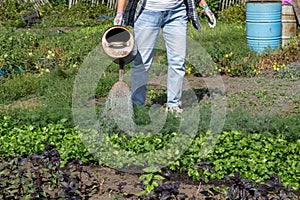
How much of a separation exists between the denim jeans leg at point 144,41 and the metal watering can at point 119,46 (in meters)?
0.43

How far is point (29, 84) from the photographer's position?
715 cm

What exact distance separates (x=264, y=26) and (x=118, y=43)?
478 cm

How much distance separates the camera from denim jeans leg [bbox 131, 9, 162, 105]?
5340mm

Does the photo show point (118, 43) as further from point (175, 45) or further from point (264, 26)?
point (264, 26)

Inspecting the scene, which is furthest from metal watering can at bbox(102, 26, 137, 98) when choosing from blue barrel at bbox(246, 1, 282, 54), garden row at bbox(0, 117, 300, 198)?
blue barrel at bbox(246, 1, 282, 54)

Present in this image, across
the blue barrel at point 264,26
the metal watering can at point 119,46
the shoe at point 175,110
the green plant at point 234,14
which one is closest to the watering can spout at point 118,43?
the metal watering can at point 119,46

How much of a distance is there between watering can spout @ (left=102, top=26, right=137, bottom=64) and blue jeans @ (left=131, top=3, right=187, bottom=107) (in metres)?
0.44

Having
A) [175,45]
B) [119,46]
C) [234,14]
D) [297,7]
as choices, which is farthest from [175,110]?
[234,14]

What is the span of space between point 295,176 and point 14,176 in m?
1.94

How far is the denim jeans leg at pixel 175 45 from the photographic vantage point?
5.42 m

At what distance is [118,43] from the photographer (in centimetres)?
492

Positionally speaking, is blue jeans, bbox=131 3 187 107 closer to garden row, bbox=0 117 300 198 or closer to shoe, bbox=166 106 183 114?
shoe, bbox=166 106 183 114

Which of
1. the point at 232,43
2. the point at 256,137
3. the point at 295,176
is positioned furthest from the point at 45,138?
the point at 232,43

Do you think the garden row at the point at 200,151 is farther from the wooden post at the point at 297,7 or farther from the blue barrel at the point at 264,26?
the wooden post at the point at 297,7
